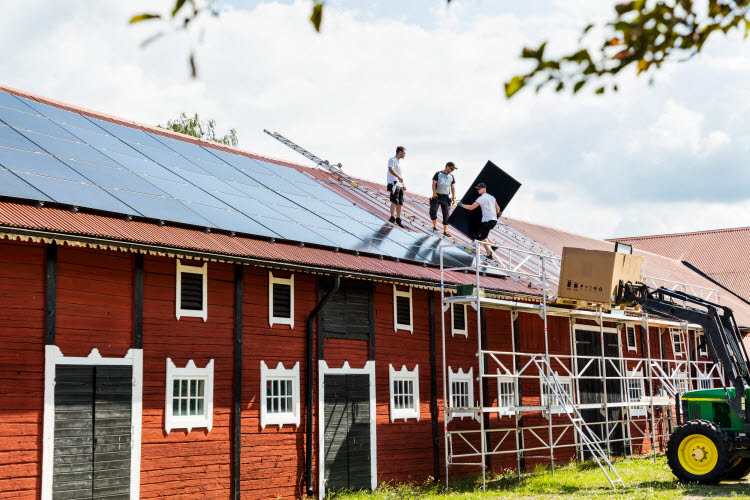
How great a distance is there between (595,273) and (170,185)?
9.57 metres

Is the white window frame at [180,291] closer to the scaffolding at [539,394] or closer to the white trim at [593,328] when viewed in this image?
the scaffolding at [539,394]

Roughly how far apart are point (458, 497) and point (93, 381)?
739 cm

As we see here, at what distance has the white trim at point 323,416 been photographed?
53.6 ft

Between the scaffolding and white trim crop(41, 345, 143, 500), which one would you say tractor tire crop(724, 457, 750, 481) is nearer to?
the scaffolding

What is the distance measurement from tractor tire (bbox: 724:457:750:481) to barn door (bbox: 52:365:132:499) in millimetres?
12655

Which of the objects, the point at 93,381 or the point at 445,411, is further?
the point at 445,411

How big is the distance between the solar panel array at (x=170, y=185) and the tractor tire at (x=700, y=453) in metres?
6.41

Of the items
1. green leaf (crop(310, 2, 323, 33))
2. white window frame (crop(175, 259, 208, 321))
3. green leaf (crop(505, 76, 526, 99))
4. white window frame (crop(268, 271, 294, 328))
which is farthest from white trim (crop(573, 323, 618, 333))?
green leaf (crop(310, 2, 323, 33))

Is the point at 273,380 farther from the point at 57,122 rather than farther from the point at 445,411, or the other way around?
the point at 57,122

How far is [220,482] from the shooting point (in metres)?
14.5

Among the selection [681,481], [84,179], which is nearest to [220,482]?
[84,179]

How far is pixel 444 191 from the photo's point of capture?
23547mm

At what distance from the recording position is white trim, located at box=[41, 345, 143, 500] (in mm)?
12195

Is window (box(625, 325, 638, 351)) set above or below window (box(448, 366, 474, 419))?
above
